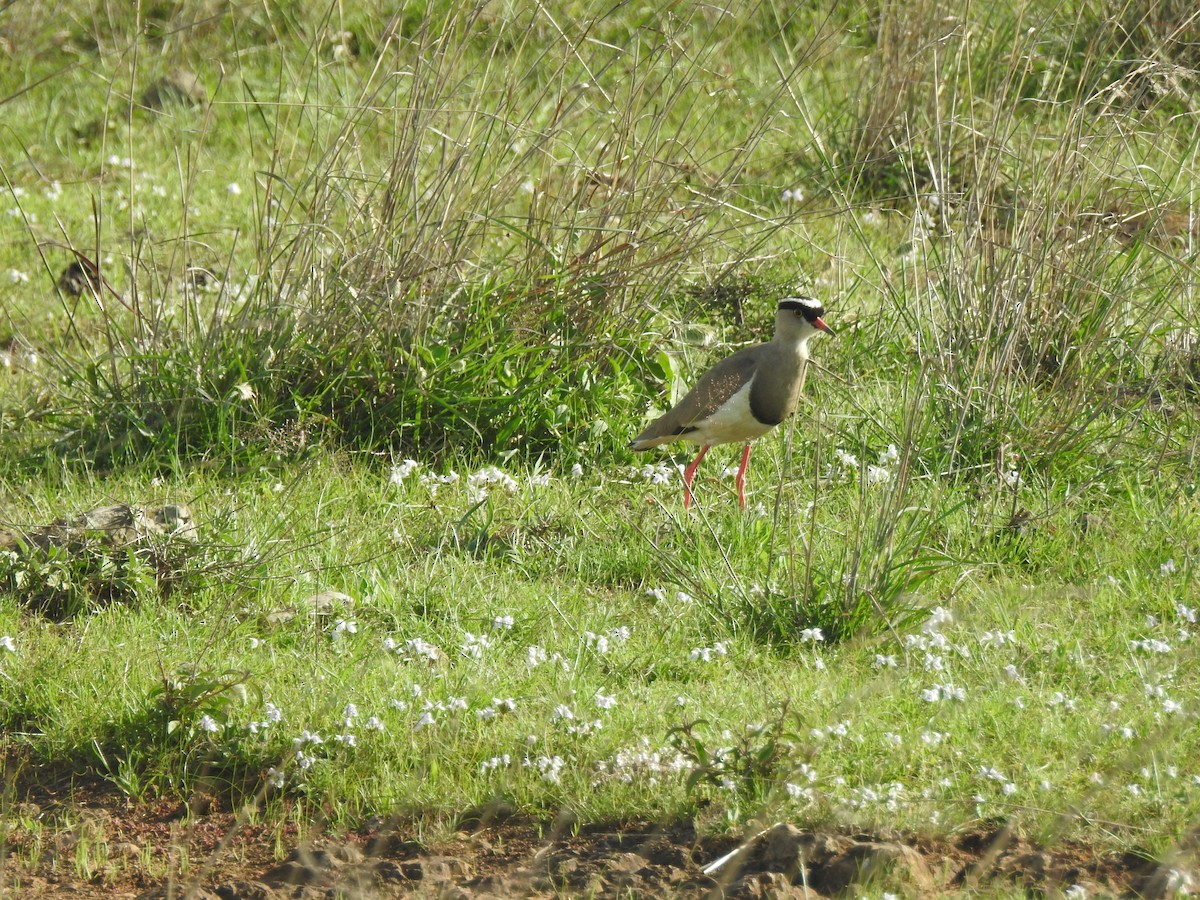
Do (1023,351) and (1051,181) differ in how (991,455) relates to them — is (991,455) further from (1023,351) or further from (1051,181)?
(1051,181)

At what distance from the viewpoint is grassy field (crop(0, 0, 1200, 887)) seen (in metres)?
3.87

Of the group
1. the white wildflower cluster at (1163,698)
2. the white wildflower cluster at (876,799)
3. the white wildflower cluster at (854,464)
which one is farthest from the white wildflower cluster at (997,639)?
the white wildflower cluster at (854,464)

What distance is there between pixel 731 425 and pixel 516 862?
2.41m

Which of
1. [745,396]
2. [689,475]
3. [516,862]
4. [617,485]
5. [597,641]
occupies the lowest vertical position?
[617,485]

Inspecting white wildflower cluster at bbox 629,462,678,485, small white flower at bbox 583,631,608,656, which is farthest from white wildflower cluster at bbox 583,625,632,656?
white wildflower cluster at bbox 629,462,678,485

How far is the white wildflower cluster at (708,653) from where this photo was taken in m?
4.26

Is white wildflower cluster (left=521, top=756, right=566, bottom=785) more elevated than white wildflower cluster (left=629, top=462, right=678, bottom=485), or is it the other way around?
white wildflower cluster (left=521, top=756, right=566, bottom=785)

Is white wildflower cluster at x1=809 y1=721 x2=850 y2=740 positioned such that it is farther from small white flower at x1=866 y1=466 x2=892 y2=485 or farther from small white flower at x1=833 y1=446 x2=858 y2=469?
small white flower at x1=833 y1=446 x2=858 y2=469

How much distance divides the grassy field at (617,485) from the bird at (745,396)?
0.19m

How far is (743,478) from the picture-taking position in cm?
563

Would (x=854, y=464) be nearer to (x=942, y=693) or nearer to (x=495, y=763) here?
(x=942, y=693)

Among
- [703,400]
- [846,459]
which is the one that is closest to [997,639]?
[846,459]

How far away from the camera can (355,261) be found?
588 centimetres

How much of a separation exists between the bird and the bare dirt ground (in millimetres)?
2050
